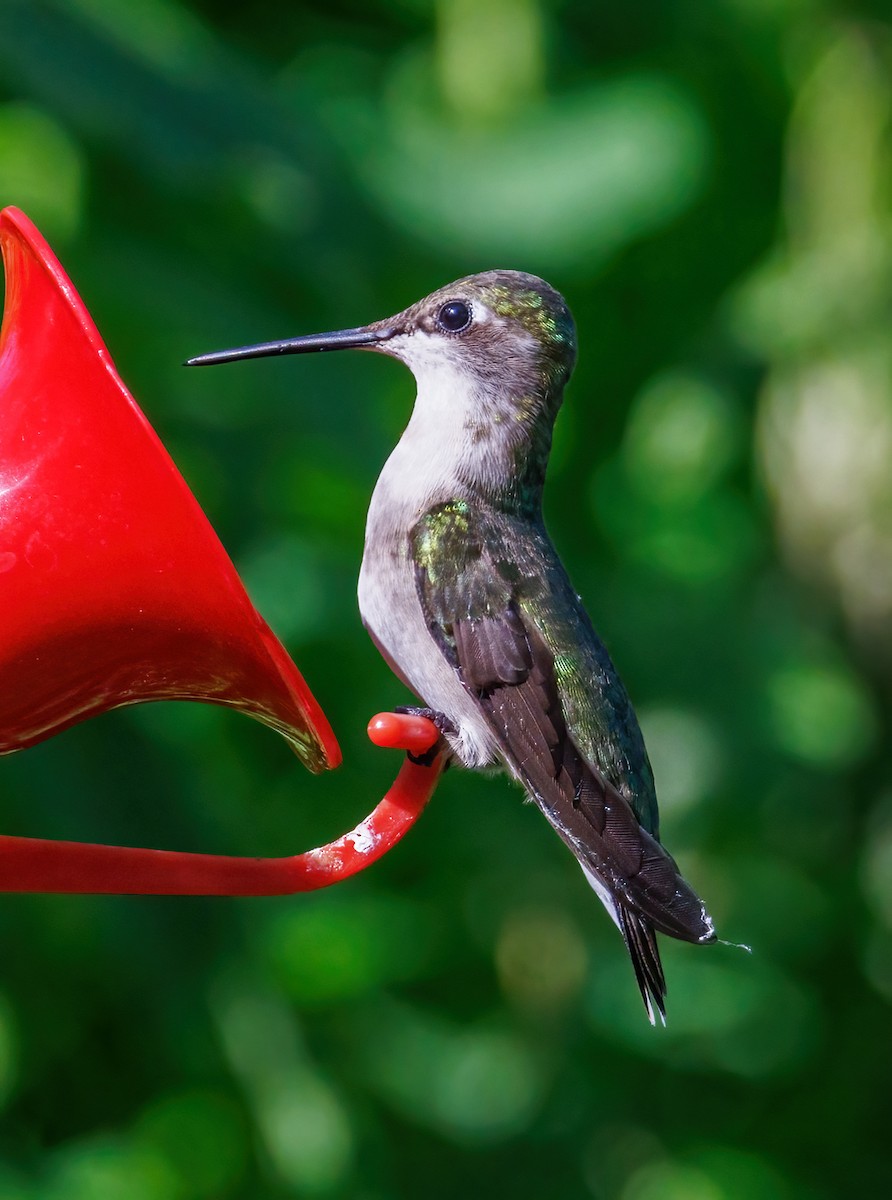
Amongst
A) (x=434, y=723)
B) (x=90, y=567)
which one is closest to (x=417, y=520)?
(x=434, y=723)

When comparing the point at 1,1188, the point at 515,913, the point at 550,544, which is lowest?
the point at 1,1188

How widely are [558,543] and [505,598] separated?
167cm

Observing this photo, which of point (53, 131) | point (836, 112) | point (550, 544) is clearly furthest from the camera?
point (836, 112)

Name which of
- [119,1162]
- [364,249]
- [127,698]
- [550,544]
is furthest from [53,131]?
[119,1162]

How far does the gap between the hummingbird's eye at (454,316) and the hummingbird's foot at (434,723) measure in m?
0.56

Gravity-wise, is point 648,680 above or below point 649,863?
below

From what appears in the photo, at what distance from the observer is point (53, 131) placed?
2.77 metres

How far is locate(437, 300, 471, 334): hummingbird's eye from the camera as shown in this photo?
192cm

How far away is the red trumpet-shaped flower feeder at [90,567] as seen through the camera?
1233 millimetres

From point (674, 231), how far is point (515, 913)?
183 centimetres

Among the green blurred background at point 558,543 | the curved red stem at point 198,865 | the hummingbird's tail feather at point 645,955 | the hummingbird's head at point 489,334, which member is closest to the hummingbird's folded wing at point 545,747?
the hummingbird's tail feather at point 645,955

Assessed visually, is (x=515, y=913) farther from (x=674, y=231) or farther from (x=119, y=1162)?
(x=674, y=231)

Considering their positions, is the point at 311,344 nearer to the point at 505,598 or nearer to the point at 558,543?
the point at 505,598

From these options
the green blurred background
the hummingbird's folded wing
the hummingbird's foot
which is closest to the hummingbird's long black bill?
the hummingbird's folded wing
